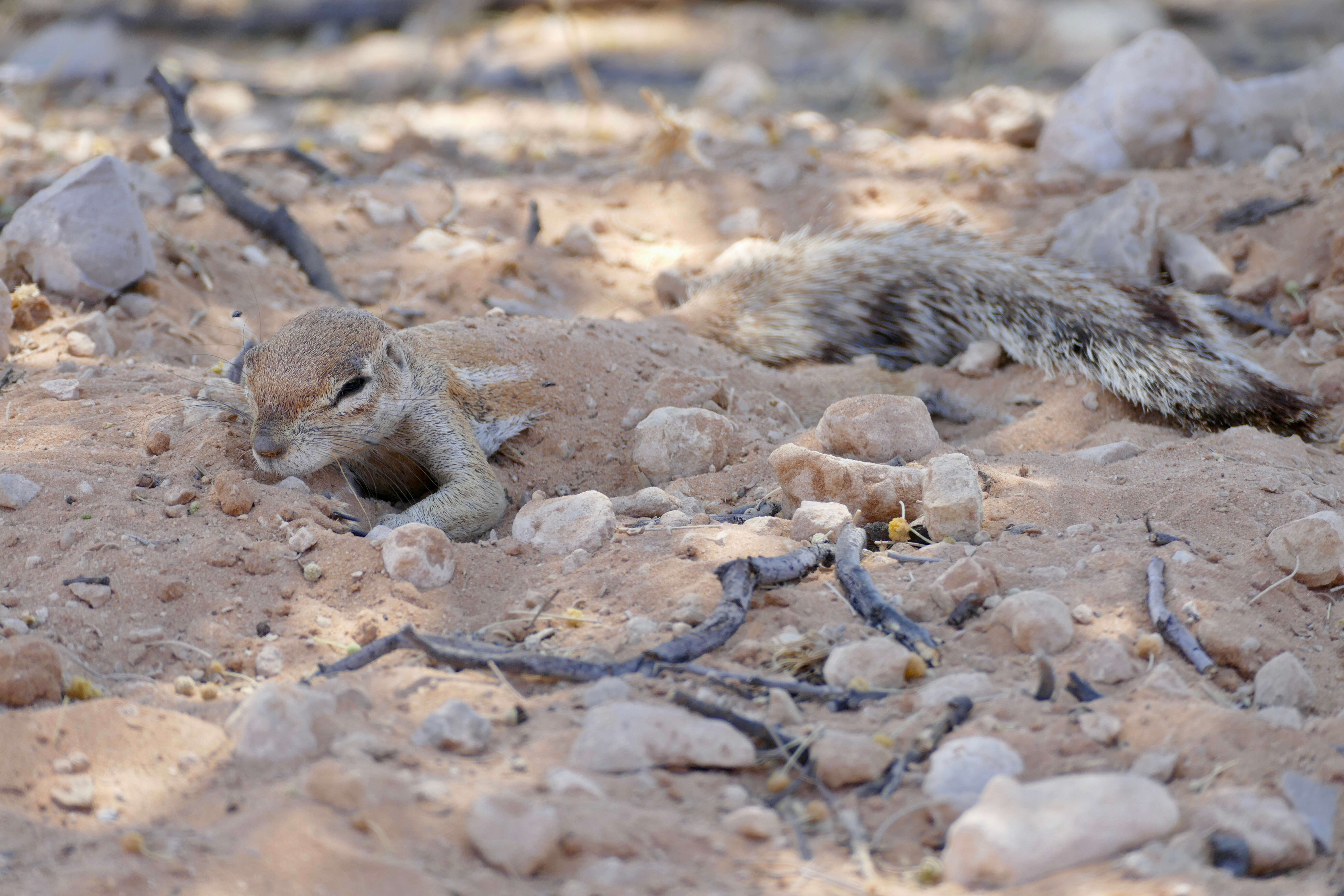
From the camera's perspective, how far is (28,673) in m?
2.34

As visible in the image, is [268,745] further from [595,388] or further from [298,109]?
[298,109]

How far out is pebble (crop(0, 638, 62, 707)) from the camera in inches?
91.6

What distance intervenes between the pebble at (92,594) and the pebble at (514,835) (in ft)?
4.94

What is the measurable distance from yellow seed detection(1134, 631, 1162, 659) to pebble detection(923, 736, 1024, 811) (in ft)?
1.96

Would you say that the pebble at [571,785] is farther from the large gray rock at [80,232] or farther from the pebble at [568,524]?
the large gray rock at [80,232]

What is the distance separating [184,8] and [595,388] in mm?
9695

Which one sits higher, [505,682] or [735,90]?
[505,682]

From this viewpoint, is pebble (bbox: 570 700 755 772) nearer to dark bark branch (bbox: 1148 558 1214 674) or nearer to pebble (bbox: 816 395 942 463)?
dark bark branch (bbox: 1148 558 1214 674)

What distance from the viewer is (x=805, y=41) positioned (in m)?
11.7

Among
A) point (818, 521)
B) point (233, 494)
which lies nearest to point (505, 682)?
point (818, 521)

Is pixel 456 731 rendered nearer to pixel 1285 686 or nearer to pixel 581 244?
pixel 1285 686

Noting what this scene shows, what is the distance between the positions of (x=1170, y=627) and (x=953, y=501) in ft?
2.30

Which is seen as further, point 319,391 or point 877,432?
point 877,432

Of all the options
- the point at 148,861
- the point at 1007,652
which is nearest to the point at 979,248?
the point at 1007,652
